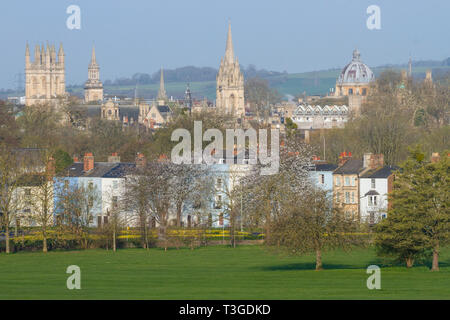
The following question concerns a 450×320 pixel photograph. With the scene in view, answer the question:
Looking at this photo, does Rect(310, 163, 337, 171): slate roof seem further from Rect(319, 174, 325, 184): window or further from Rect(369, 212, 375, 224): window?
Rect(369, 212, 375, 224): window

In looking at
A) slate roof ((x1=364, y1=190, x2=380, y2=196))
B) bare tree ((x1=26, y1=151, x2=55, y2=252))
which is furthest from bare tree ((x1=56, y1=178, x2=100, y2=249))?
slate roof ((x1=364, y1=190, x2=380, y2=196))

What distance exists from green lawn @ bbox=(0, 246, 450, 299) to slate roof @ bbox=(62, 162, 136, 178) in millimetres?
16636

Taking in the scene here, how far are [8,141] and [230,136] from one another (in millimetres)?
19249

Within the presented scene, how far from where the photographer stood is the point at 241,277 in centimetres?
4106

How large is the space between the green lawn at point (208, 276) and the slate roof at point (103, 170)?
54.6 feet

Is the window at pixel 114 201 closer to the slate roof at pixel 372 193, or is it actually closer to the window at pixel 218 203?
the window at pixel 218 203

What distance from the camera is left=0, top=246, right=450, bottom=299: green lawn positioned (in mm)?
34469

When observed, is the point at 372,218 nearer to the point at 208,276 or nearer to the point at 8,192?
the point at 8,192

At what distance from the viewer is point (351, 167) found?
73.2 m

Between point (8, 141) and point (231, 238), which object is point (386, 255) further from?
point (8, 141)

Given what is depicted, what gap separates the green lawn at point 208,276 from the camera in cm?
3447

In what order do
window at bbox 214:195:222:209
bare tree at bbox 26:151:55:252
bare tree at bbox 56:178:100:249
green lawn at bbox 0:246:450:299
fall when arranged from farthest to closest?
1. window at bbox 214:195:222:209
2. bare tree at bbox 56:178:100:249
3. bare tree at bbox 26:151:55:252
4. green lawn at bbox 0:246:450:299

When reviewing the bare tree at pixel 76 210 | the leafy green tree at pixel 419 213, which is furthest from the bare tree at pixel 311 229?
the bare tree at pixel 76 210

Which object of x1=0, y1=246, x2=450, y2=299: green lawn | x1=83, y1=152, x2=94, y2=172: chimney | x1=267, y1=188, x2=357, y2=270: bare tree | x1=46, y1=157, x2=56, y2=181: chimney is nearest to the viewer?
x1=0, y1=246, x2=450, y2=299: green lawn
